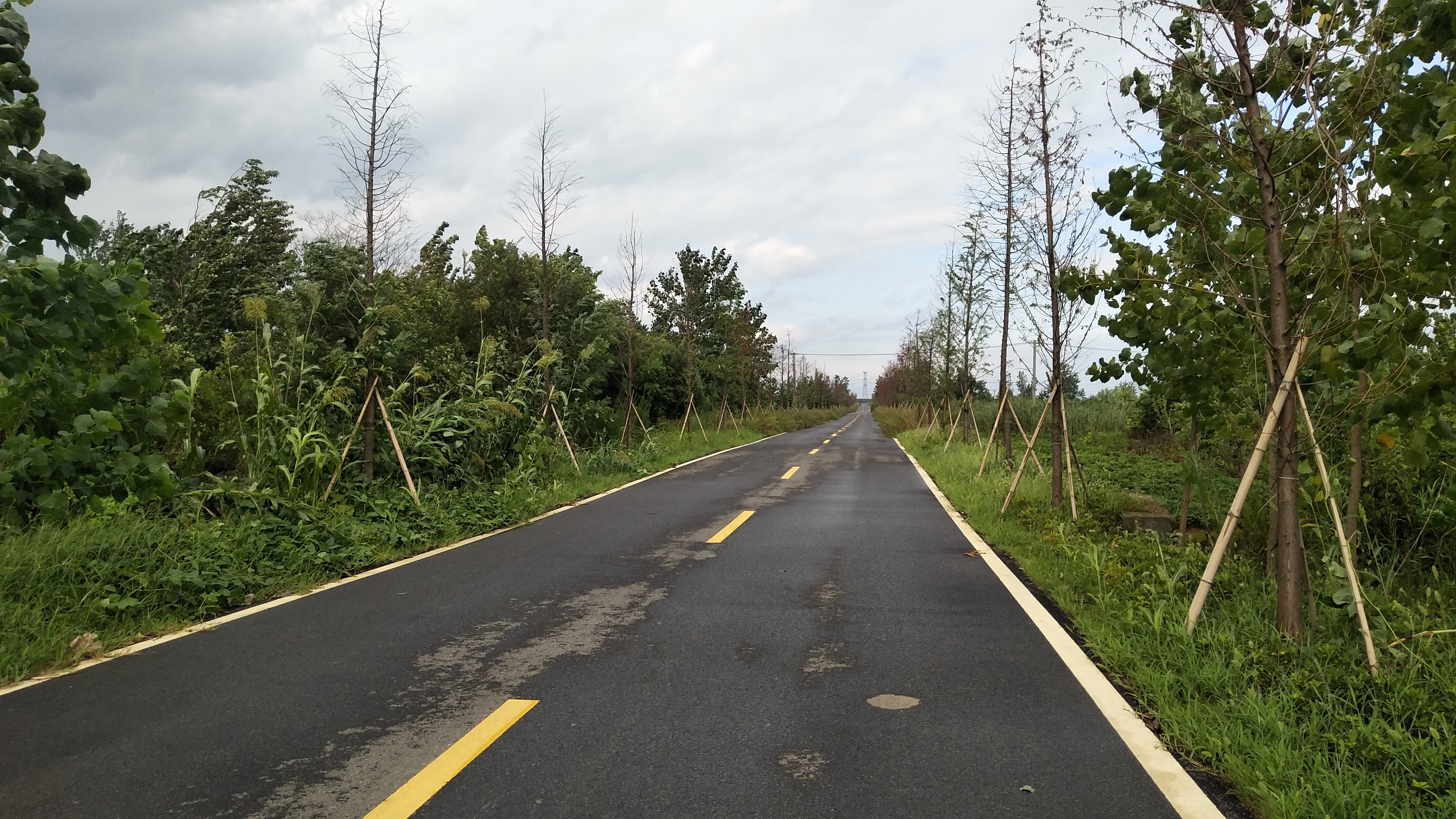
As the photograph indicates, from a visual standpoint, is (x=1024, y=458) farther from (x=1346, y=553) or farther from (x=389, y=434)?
(x=389, y=434)

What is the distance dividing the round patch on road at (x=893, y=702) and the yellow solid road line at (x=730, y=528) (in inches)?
188

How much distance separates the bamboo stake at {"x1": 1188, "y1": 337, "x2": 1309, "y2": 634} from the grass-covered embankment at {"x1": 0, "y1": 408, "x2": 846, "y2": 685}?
20.4ft

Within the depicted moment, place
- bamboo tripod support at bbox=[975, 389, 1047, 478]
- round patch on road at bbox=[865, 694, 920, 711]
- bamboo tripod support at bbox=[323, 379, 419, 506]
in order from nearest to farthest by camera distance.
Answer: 1. round patch on road at bbox=[865, 694, 920, 711]
2. bamboo tripod support at bbox=[323, 379, 419, 506]
3. bamboo tripod support at bbox=[975, 389, 1047, 478]

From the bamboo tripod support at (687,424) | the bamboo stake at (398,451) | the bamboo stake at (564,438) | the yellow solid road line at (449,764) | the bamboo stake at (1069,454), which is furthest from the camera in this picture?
the bamboo tripod support at (687,424)

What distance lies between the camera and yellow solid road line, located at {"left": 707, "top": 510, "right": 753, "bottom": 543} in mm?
9047

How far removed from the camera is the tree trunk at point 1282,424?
451cm

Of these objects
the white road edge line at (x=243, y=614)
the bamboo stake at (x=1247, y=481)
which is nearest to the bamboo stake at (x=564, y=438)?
the white road edge line at (x=243, y=614)

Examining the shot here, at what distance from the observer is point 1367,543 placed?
679 cm

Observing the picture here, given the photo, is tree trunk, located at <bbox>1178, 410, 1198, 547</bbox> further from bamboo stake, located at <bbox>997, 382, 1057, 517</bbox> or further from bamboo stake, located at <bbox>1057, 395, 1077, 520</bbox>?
bamboo stake, located at <bbox>997, 382, 1057, 517</bbox>

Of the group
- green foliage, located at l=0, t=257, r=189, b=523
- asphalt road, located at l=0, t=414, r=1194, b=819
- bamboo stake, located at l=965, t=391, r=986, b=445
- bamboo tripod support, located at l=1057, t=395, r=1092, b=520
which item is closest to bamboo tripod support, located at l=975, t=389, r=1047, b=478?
bamboo tripod support, located at l=1057, t=395, r=1092, b=520

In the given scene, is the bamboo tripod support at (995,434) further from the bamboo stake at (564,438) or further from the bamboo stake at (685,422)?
the bamboo stake at (685,422)

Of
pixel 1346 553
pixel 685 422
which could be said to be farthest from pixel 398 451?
pixel 685 422

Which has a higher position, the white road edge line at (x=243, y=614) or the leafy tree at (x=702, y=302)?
the leafy tree at (x=702, y=302)

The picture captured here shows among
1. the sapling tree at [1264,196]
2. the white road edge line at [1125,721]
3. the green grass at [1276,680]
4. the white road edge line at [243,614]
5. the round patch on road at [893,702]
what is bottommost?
the white road edge line at [243,614]
